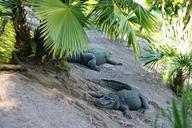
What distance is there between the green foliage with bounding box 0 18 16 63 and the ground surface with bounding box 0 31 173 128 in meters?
0.30

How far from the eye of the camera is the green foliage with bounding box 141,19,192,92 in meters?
9.63

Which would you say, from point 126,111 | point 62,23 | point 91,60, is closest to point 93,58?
point 91,60

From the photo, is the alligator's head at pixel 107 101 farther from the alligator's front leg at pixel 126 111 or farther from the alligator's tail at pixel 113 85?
the alligator's tail at pixel 113 85

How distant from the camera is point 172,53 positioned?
9.70m

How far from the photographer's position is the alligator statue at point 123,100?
7.49 m

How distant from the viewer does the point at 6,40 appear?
6930mm

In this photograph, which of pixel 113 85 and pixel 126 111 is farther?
pixel 113 85

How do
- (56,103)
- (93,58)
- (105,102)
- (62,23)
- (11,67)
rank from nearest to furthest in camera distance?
(62,23) < (56,103) < (11,67) < (105,102) < (93,58)

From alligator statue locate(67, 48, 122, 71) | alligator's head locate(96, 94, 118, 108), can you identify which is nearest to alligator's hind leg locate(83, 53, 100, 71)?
alligator statue locate(67, 48, 122, 71)

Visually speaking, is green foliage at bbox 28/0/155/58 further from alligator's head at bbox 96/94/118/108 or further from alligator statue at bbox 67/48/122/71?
alligator statue at bbox 67/48/122/71

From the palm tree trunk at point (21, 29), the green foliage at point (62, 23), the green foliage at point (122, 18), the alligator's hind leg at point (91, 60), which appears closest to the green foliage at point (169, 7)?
the alligator's hind leg at point (91, 60)

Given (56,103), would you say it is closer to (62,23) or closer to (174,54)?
(62,23)

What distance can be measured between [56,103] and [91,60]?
344 centimetres

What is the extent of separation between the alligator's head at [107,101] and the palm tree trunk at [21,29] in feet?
4.66
